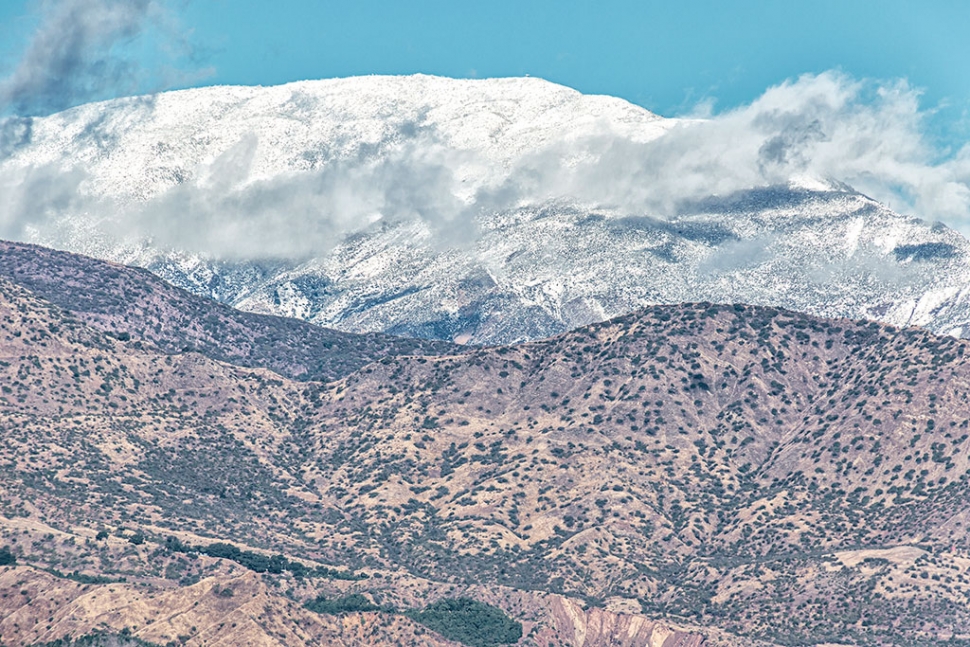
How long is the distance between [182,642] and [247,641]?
6230mm

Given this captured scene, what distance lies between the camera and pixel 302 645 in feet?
656

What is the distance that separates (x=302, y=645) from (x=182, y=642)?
12.4m

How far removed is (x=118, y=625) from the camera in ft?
637

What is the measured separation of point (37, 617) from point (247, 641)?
2067 cm

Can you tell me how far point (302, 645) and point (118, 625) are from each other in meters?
18.3

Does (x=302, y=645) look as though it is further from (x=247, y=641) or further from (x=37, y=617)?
(x=37, y=617)

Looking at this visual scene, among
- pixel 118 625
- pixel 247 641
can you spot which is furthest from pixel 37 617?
pixel 247 641

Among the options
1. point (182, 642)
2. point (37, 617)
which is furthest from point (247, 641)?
point (37, 617)

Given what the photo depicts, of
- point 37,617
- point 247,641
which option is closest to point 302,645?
point 247,641

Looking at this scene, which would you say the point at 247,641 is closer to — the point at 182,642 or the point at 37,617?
the point at 182,642

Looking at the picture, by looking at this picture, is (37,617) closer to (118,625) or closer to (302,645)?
(118,625)

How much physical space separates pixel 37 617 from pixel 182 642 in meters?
14.7

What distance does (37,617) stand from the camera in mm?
196500

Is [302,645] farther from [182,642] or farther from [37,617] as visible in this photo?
[37,617]
